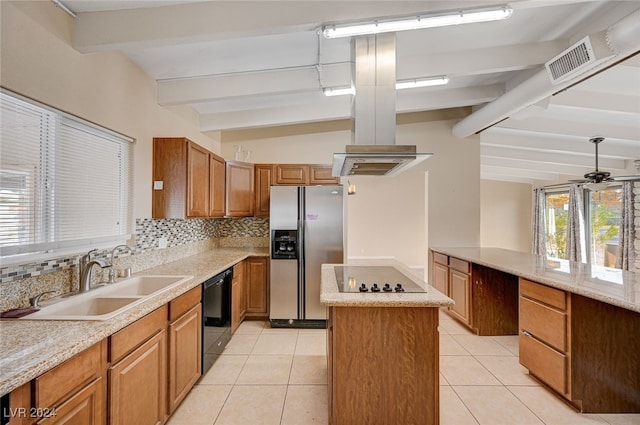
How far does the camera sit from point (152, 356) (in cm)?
182

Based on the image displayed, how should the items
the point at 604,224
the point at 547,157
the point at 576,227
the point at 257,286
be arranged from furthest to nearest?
the point at 576,227 → the point at 547,157 → the point at 604,224 → the point at 257,286

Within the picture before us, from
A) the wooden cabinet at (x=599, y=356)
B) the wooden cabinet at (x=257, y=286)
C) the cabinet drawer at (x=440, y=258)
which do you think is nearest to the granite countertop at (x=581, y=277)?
the wooden cabinet at (x=599, y=356)

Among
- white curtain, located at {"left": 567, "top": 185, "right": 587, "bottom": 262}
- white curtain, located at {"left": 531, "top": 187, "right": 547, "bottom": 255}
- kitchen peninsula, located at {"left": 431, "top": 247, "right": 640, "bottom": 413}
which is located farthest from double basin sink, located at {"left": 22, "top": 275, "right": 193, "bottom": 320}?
white curtain, located at {"left": 531, "top": 187, "right": 547, "bottom": 255}

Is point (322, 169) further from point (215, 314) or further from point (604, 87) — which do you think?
point (604, 87)

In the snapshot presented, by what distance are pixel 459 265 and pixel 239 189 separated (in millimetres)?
3012

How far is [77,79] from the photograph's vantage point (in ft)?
6.75

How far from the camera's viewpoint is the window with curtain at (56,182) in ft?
5.53

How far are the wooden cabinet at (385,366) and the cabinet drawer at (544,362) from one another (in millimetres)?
1106

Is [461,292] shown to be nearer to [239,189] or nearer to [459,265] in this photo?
[459,265]

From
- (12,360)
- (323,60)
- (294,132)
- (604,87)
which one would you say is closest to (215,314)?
(12,360)

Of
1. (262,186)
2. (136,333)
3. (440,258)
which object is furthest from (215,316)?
(440,258)

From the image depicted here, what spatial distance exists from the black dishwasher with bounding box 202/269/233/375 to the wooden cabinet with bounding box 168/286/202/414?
0.33ft

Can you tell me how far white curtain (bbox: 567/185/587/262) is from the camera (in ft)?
20.5

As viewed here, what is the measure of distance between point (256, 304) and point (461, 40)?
146 inches
